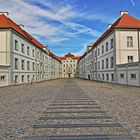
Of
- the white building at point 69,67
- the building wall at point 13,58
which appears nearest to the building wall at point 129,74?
the building wall at point 13,58

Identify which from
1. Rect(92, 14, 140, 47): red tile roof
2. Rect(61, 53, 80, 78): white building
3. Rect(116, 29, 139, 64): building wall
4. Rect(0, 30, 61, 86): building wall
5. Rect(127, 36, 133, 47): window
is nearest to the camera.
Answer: Rect(0, 30, 61, 86): building wall

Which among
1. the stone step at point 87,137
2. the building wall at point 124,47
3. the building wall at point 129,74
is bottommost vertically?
the stone step at point 87,137

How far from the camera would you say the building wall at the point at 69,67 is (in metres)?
108

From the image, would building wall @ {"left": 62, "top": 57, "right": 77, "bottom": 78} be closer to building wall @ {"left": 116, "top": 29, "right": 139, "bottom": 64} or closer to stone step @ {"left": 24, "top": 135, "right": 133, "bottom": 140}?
building wall @ {"left": 116, "top": 29, "right": 139, "bottom": 64}

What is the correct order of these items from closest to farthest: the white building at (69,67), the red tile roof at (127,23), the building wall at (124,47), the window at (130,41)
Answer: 1. the building wall at (124,47)
2. the red tile roof at (127,23)
3. the window at (130,41)
4. the white building at (69,67)

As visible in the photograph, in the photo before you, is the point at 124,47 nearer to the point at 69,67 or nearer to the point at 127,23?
the point at 127,23

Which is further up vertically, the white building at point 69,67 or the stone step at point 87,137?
the white building at point 69,67

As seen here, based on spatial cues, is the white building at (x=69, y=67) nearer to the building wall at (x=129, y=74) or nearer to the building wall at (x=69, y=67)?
the building wall at (x=69, y=67)

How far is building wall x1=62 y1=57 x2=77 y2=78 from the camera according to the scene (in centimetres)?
10781

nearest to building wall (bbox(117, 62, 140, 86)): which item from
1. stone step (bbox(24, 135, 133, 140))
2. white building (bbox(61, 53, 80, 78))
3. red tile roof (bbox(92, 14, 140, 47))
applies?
red tile roof (bbox(92, 14, 140, 47))

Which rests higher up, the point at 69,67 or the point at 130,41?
the point at 130,41

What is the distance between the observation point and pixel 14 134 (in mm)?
4555

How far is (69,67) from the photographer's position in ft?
359

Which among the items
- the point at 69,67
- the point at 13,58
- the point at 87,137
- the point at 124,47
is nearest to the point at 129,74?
the point at 124,47
